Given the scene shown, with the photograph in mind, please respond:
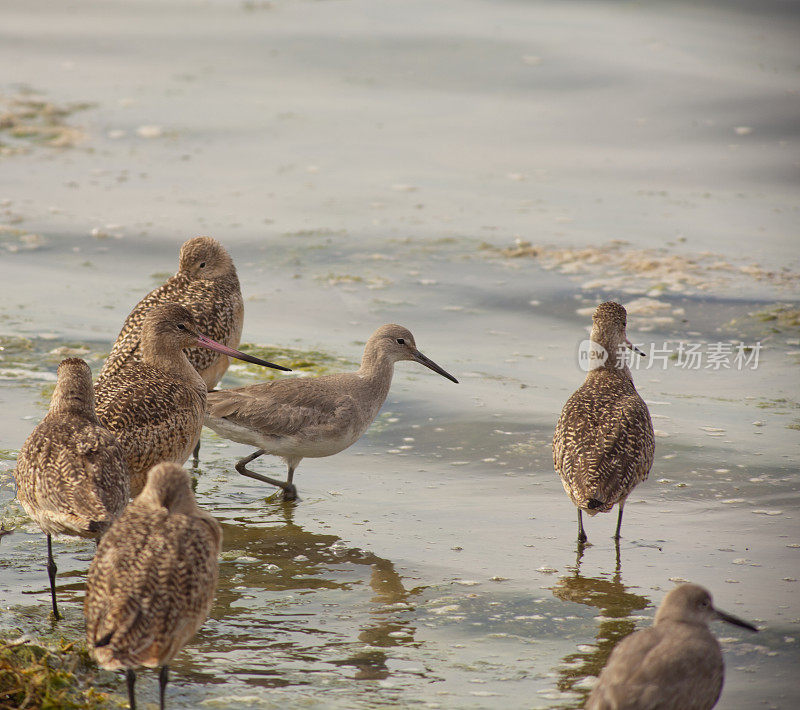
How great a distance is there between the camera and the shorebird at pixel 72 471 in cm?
465

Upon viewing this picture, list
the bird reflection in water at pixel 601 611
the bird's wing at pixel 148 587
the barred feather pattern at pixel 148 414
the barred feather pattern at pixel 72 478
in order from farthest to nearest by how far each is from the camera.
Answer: the barred feather pattern at pixel 148 414
the barred feather pattern at pixel 72 478
the bird reflection in water at pixel 601 611
the bird's wing at pixel 148 587

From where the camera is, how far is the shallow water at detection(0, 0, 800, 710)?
4918 mm

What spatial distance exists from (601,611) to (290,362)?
3219 millimetres

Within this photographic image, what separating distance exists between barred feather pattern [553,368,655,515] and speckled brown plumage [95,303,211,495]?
1.70 metres

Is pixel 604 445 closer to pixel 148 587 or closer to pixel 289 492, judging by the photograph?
pixel 289 492

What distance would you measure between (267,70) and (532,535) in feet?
30.8

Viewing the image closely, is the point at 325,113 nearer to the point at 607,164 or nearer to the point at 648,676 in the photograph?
the point at 607,164

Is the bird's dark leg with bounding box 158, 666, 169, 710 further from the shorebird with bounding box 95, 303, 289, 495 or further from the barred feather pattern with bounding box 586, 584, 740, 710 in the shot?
the shorebird with bounding box 95, 303, 289, 495

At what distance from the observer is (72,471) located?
15.6ft

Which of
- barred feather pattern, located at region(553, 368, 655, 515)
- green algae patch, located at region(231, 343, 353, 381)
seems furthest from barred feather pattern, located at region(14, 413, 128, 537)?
green algae patch, located at region(231, 343, 353, 381)

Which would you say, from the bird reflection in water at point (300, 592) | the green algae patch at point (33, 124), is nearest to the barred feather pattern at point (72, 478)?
the bird reflection in water at point (300, 592)

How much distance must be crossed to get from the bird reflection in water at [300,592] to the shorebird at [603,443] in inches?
35.4

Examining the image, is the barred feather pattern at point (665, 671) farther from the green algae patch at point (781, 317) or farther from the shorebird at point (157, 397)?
the green algae patch at point (781, 317)

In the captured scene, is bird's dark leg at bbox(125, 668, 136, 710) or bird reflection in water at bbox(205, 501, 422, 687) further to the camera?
bird reflection in water at bbox(205, 501, 422, 687)
